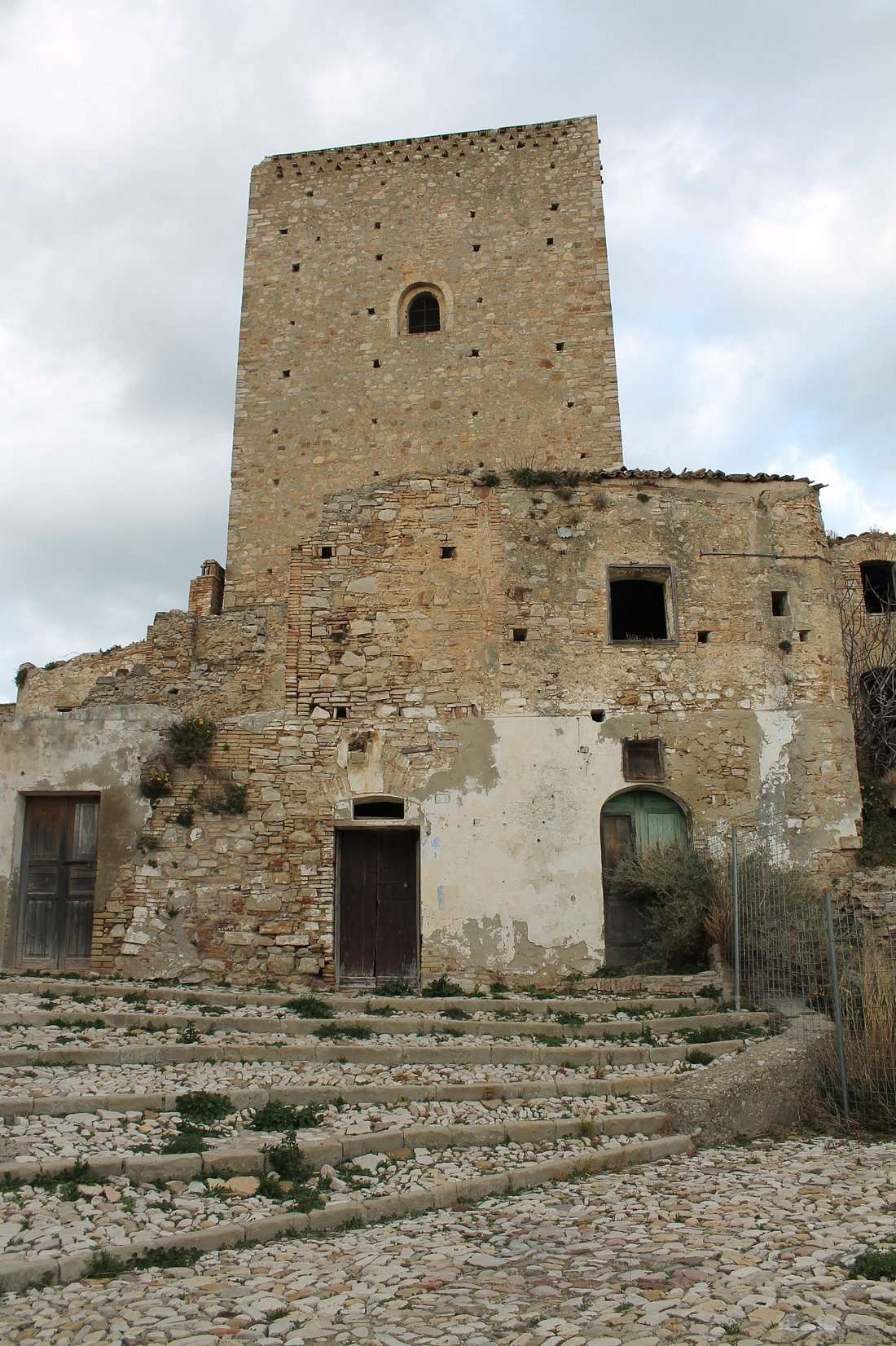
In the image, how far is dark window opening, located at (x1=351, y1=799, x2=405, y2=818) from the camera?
500 inches

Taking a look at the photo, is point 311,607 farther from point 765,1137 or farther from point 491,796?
point 765,1137

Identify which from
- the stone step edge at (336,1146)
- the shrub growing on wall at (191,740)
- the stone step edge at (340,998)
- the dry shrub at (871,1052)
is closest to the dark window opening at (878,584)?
the stone step edge at (340,998)

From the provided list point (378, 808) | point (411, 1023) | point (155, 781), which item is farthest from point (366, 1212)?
point (155, 781)

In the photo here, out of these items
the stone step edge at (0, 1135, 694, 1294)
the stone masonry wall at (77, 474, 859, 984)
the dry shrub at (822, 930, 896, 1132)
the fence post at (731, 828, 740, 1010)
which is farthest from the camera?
the stone masonry wall at (77, 474, 859, 984)

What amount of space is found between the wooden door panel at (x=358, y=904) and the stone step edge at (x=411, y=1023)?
101 inches

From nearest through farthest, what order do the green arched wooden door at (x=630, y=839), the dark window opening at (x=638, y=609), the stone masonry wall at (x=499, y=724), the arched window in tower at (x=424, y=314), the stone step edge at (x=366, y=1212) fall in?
the stone step edge at (x=366, y=1212), the stone masonry wall at (x=499, y=724), the green arched wooden door at (x=630, y=839), the dark window opening at (x=638, y=609), the arched window in tower at (x=424, y=314)

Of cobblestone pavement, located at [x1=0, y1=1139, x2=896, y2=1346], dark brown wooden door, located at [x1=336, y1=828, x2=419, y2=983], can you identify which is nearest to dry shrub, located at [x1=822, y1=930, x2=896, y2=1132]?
cobblestone pavement, located at [x1=0, y1=1139, x2=896, y2=1346]

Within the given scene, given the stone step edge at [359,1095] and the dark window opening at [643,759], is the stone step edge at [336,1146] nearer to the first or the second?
the stone step edge at [359,1095]

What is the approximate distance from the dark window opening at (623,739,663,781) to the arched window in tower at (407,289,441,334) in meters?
11.5

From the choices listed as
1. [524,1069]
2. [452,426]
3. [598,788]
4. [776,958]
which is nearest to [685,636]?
[598,788]

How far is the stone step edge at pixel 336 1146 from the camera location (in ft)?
19.4

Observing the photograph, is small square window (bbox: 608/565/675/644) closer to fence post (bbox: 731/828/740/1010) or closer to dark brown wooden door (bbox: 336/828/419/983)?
fence post (bbox: 731/828/740/1010)

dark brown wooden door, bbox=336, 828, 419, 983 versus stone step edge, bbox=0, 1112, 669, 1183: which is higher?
dark brown wooden door, bbox=336, 828, 419, 983

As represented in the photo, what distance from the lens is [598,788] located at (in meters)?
12.6
